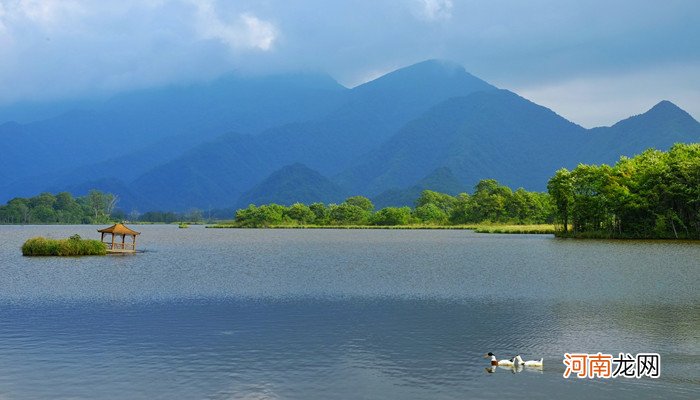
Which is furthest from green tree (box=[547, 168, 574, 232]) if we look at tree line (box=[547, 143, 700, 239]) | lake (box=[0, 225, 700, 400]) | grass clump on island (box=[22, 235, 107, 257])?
grass clump on island (box=[22, 235, 107, 257])

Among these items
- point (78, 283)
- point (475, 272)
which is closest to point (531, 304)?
point (475, 272)

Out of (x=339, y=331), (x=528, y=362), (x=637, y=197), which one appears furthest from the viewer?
(x=637, y=197)

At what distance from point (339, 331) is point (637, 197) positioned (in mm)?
92798

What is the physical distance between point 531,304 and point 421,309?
6.88 m

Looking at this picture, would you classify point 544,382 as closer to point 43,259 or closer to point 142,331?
point 142,331

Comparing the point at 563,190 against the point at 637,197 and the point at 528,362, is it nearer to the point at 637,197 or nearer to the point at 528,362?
the point at 637,197

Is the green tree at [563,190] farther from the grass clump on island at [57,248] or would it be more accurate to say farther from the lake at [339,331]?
the grass clump on island at [57,248]

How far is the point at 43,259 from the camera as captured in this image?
73250 mm

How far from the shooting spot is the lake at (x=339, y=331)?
20.1 meters

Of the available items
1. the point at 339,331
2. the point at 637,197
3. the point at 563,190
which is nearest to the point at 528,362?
the point at 339,331

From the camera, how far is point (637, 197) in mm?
105750

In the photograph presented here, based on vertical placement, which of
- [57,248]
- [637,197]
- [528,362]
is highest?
[637,197]

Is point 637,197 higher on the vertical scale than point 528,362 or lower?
higher

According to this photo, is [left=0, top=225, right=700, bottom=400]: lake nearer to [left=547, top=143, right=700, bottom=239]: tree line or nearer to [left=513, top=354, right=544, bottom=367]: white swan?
[left=513, top=354, right=544, bottom=367]: white swan
